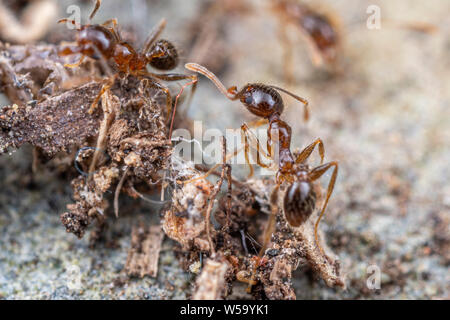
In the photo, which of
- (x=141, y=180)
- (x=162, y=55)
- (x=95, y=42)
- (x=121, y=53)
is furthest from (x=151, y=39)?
(x=141, y=180)

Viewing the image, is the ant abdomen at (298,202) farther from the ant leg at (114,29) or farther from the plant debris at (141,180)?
the ant leg at (114,29)

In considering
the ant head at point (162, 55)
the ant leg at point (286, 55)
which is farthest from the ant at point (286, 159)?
the ant leg at point (286, 55)

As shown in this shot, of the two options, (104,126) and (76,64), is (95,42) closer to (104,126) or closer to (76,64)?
(76,64)

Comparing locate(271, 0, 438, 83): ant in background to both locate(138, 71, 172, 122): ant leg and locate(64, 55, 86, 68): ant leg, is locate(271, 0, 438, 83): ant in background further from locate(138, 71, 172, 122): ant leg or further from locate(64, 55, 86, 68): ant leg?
locate(64, 55, 86, 68): ant leg

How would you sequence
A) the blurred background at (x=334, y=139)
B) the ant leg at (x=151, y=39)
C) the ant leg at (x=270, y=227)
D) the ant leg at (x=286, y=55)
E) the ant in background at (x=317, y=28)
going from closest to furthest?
1. the ant leg at (x=270, y=227)
2. the blurred background at (x=334, y=139)
3. the ant leg at (x=151, y=39)
4. the ant leg at (x=286, y=55)
5. the ant in background at (x=317, y=28)

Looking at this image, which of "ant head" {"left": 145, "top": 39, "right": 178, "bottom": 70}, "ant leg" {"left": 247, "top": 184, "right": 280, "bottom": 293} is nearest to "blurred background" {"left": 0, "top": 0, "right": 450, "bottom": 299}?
"ant leg" {"left": 247, "top": 184, "right": 280, "bottom": 293}
